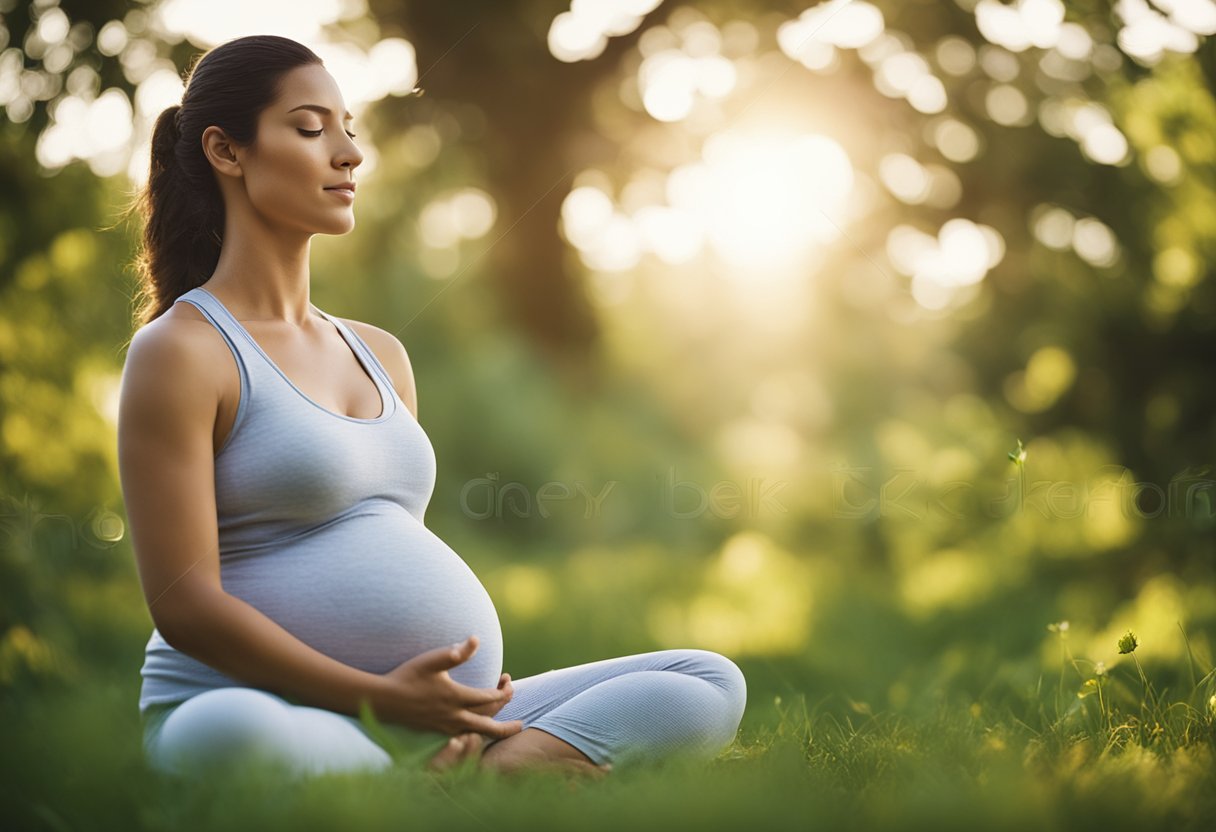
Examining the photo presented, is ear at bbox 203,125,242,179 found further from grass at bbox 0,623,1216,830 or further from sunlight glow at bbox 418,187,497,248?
sunlight glow at bbox 418,187,497,248

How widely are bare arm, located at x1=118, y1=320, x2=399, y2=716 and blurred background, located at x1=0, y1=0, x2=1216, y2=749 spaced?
2.36ft

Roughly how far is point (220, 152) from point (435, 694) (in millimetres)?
1053

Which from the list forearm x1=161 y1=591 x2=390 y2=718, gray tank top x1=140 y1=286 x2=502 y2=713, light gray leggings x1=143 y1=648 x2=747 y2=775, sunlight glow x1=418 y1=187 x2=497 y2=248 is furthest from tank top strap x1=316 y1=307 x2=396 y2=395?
sunlight glow x1=418 y1=187 x2=497 y2=248

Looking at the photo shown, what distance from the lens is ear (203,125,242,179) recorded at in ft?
6.54

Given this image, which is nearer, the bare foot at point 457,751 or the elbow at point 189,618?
the elbow at point 189,618

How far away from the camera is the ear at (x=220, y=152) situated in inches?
78.5

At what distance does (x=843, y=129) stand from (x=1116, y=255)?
2.94 meters

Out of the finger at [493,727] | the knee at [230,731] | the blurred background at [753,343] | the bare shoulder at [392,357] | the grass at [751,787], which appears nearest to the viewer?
the grass at [751,787]

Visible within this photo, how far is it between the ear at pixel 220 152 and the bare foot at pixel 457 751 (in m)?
1.08

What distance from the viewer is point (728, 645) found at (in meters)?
4.34

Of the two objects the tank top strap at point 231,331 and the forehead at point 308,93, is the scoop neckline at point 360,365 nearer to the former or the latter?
the tank top strap at point 231,331

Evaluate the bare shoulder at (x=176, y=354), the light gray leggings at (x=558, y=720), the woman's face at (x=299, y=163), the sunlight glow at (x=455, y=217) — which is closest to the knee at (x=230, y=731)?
the light gray leggings at (x=558, y=720)

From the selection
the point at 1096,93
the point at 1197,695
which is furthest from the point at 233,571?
the point at 1096,93

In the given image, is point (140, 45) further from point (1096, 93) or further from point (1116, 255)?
point (1096, 93)
